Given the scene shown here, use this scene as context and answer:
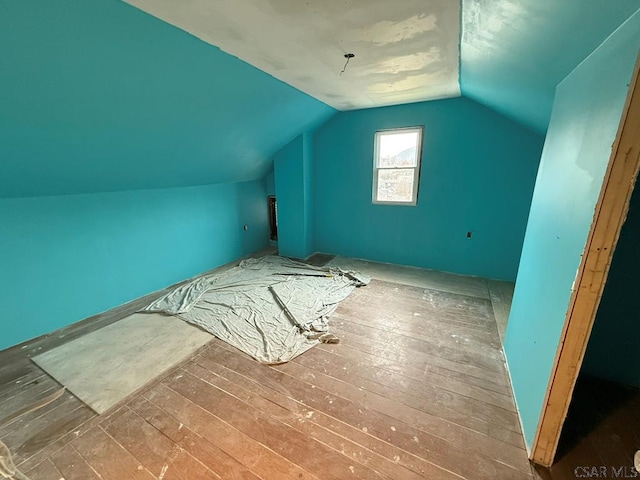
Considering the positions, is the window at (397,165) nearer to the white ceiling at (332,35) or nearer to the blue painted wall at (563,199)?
the white ceiling at (332,35)

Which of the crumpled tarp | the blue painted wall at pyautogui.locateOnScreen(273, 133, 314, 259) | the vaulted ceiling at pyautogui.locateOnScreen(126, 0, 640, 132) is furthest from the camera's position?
the blue painted wall at pyautogui.locateOnScreen(273, 133, 314, 259)

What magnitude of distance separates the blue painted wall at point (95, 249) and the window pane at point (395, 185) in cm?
236

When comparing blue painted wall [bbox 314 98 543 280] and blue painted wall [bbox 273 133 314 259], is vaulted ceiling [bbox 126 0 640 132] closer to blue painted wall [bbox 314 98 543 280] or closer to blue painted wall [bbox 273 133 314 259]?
blue painted wall [bbox 314 98 543 280]

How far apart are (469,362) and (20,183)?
3653mm

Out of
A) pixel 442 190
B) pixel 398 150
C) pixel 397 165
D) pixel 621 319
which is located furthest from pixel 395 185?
pixel 621 319

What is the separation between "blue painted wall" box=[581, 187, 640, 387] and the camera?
1542 mm

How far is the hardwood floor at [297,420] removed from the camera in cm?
128

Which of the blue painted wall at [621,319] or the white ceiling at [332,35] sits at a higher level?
the white ceiling at [332,35]

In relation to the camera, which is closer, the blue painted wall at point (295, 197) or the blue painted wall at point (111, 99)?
the blue painted wall at point (111, 99)

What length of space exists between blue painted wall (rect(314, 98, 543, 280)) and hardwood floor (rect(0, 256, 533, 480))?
1649 mm

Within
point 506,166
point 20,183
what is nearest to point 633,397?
point 506,166

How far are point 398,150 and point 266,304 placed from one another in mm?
2754

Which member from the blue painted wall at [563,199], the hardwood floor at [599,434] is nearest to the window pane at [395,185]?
the blue painted wall at [563,199]

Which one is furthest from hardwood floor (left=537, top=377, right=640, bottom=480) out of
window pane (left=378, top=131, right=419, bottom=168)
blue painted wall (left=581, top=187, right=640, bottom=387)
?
window pane (left=378, top=131, right=419, bottom=168)
